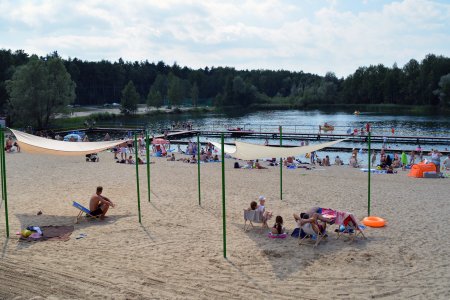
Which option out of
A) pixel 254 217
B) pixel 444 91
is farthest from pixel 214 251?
pixel 444 91

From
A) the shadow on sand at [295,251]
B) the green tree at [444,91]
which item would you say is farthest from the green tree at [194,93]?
the shadow on sand at [295,251]

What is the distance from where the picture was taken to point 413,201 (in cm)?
1216

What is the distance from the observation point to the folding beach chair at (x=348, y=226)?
8.56m

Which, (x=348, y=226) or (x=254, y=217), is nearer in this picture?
(x=348, y=226)

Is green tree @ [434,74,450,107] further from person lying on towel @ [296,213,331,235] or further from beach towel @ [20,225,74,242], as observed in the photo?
beach towel @ [20,225,74,242]

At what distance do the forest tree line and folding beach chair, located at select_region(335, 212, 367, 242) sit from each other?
65.8m

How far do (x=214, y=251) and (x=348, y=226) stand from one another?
9.08 ft

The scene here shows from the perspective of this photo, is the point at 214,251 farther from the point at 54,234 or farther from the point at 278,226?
the point at 54,234

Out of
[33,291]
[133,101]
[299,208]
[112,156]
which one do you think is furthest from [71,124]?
[33,291]

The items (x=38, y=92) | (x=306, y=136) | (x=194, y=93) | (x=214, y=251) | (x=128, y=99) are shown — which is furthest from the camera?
(x=194, y=93)

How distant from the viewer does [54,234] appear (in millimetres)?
8898

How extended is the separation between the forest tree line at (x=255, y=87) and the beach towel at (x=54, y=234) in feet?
209

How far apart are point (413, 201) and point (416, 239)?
155 inches

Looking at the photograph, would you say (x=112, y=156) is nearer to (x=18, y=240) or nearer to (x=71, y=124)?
(x=18, y=240)
